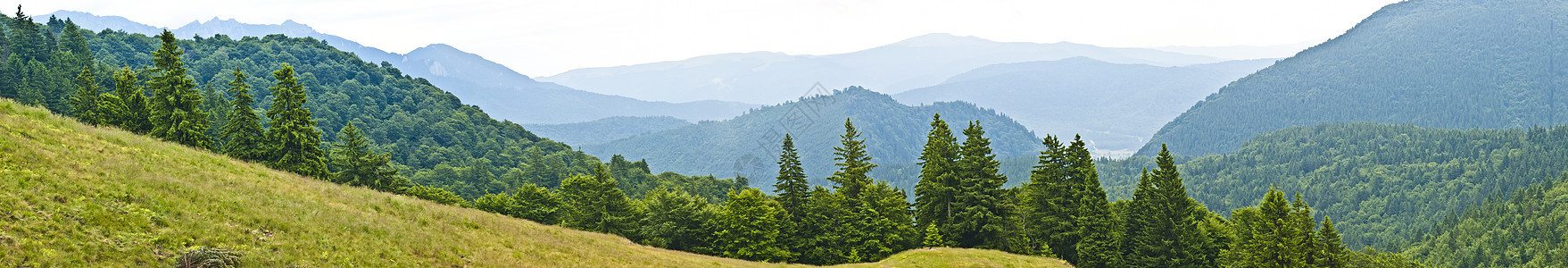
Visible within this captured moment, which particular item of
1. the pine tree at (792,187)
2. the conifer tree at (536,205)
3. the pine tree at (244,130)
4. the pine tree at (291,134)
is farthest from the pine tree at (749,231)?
the pine tree at (244,130)

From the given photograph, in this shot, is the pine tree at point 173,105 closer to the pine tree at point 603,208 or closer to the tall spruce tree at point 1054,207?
the pine tree at point 603,208

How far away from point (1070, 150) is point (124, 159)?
55554 mm

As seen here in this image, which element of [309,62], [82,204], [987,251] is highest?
[309,62]

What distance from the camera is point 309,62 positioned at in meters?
189

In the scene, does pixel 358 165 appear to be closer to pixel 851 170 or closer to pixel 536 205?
pixel 536 205

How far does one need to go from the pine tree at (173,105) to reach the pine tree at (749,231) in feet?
121

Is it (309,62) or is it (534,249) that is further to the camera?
(309,62)

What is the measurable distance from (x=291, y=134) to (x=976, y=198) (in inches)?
2032

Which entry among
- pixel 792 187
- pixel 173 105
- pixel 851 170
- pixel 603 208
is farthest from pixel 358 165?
pixel 851 170

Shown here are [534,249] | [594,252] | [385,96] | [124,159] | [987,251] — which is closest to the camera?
[124,159]

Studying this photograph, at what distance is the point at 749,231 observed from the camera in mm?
57344

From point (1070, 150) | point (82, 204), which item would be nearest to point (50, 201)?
point (82, 204)

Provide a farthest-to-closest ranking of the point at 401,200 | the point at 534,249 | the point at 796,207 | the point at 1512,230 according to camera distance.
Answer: the point at 1512,230 → the point at 796,207 → the point at 401,200 → the point at 534,249

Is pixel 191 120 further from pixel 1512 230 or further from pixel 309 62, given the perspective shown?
pixel 1512 230
